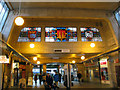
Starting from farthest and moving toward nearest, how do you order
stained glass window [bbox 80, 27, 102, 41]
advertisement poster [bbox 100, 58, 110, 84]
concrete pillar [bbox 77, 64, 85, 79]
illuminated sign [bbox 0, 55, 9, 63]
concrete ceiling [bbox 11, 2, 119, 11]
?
stained glass window [bbox 80, 27, 102, 41] → concrete ceiling [bbox 11, 2, 119, 11] → concrete pillar [bbox 77, 64, 85, 79] → illuminated sign [bbox 0, 55, 9, 63] → advertisement poster [bbox 100, 58, 110, 84]

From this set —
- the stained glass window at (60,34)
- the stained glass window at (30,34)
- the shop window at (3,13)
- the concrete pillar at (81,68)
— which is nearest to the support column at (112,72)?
the concrete pillar at (81,68)

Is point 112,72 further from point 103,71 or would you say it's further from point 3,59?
point 3,59

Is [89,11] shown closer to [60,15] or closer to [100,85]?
[60,15]

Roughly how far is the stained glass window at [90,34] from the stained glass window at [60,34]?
95 cm

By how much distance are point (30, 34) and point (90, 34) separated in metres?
6.93

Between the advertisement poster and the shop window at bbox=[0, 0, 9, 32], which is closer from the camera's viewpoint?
the advertisement poster

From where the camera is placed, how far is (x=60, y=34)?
1523 centimetres

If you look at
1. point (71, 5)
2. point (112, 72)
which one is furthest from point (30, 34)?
point (112, 72)

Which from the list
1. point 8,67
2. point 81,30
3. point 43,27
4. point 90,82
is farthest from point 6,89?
point 81,30

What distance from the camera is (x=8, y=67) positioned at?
10320mm

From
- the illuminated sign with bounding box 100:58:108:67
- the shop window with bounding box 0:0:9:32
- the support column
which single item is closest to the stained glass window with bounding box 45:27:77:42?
the shop window with bounding box 0:0:9:32

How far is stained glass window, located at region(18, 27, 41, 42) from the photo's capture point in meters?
15.0

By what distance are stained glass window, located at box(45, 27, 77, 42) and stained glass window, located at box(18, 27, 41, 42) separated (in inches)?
36.1

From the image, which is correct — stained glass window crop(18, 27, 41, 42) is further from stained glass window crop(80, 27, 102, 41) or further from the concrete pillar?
the concrete pillar
